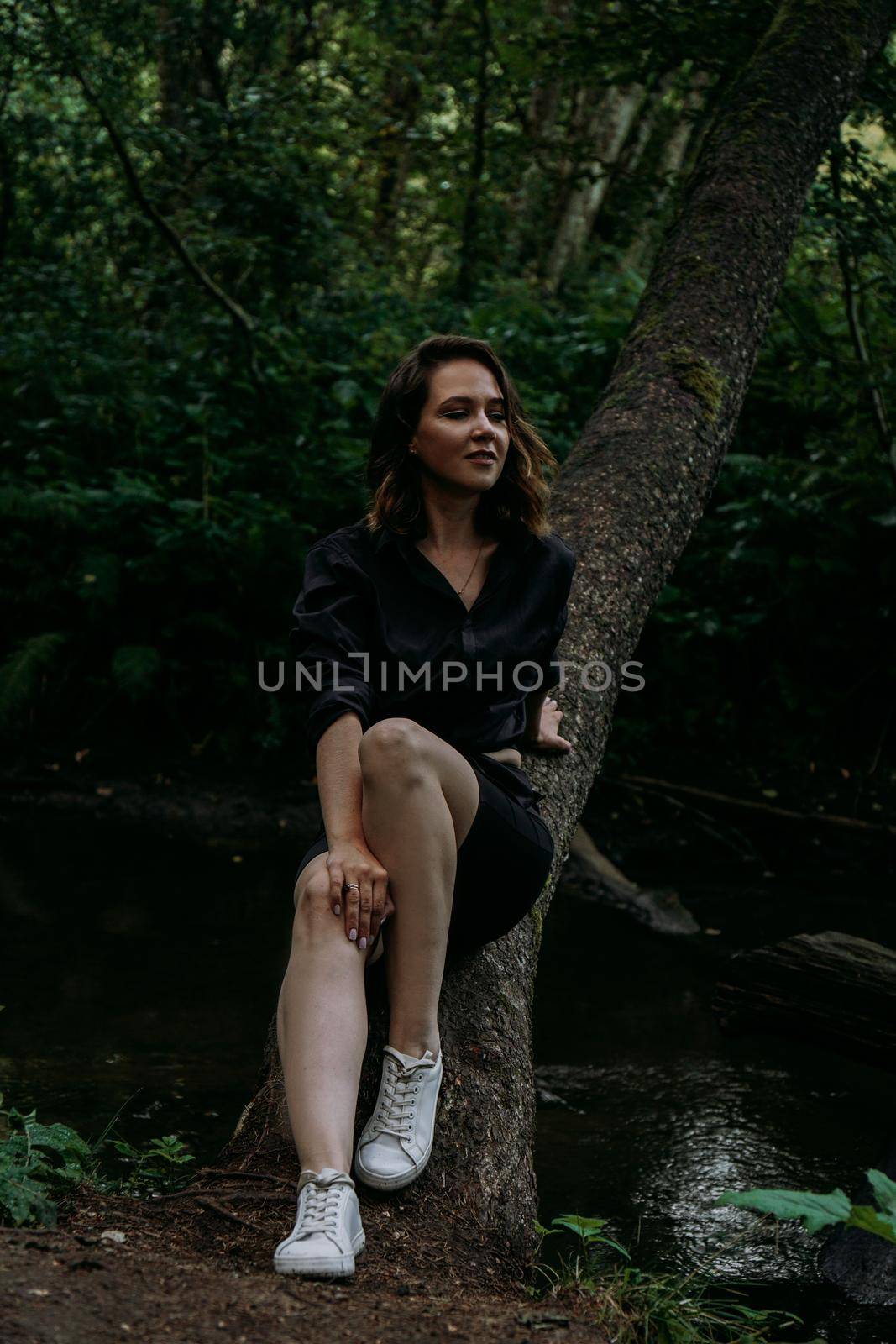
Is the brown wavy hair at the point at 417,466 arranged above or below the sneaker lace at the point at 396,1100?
above

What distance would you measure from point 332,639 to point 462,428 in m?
0.67

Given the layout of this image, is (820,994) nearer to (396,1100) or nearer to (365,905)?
(396,1100)

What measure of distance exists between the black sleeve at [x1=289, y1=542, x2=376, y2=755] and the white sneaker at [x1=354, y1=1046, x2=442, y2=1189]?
0.76 metres

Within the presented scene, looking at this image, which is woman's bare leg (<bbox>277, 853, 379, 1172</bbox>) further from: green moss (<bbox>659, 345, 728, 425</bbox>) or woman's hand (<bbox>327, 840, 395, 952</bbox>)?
green moss (<bbox>659, 345, 728, 425</bbox>)

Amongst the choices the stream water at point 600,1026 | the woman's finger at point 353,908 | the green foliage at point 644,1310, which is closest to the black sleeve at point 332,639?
the woman's finger at point 353,908

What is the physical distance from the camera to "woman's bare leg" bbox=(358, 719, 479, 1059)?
98.0 inches

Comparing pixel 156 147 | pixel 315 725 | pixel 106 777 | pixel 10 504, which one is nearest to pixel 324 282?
pixel 156 147

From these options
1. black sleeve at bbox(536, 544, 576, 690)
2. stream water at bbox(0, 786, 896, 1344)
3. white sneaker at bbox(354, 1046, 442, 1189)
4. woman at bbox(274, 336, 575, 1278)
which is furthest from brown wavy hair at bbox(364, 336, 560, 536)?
stream water at bbox(0, 786, 896, 1344)

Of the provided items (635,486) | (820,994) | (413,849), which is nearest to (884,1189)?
(413,849)

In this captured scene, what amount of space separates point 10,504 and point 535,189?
923 cm

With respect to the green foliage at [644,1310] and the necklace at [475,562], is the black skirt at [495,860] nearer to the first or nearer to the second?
the necklace at [475,562]

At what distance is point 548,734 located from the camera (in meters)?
3.55

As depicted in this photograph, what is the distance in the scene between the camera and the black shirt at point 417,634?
281 cm

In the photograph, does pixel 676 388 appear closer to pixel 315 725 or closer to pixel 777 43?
pixel 777 43
